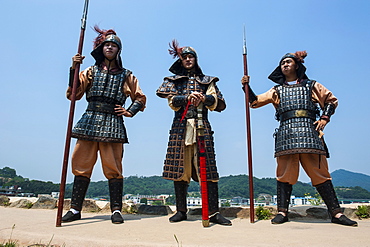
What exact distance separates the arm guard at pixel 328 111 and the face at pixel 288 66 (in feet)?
2.35

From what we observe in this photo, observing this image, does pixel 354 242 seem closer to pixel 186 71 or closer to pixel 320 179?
pixel 320 179

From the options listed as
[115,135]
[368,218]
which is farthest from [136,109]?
[368,218]

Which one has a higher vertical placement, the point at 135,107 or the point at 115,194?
the point at 135,107

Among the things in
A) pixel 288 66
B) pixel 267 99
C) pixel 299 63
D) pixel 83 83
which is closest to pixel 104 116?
pixel 83 83

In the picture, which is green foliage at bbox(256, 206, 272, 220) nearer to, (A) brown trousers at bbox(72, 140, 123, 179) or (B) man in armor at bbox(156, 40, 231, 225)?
(B) man in armor at bbox(156, 40, 231, 225)

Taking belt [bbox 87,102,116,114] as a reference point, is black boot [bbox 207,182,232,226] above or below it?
below

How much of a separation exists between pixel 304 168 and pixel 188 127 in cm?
170

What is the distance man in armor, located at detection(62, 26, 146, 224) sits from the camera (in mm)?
3838

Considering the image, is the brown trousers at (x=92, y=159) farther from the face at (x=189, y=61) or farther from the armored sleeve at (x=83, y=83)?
the face at (x=189, y=61)

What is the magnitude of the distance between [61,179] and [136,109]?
1.38m

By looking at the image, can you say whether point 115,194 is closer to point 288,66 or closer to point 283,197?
point 283,197

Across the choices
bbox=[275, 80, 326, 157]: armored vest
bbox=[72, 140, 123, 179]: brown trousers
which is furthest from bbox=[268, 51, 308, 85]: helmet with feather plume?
bbox=[72, 140, 123, 179]: brown trousers

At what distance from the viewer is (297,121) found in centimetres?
408

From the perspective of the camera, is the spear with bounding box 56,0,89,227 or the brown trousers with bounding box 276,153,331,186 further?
the brown trousers with bounding box 276,153,331,186
